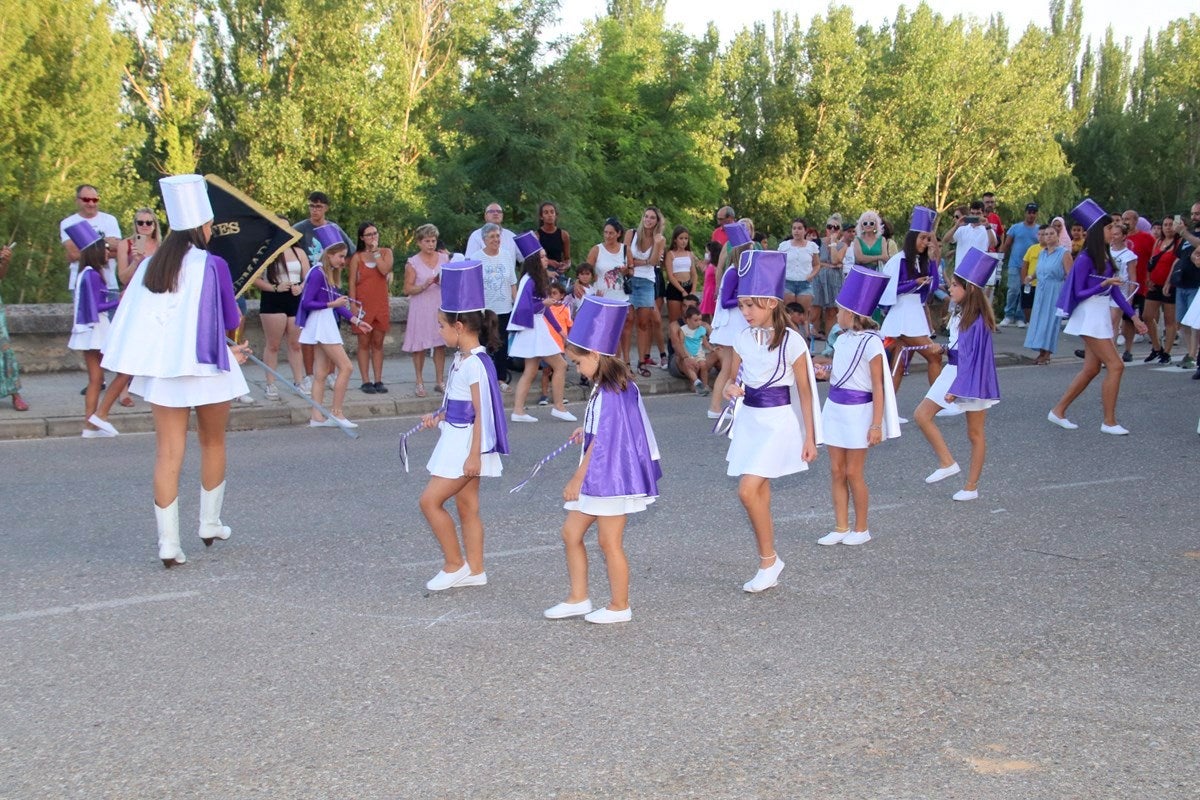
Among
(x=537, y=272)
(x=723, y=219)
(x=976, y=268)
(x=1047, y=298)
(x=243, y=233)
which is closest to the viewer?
(x=243, y=233)

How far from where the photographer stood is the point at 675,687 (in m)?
4.98

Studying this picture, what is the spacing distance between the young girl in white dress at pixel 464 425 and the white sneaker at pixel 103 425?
18.0ft

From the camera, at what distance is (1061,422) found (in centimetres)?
1140

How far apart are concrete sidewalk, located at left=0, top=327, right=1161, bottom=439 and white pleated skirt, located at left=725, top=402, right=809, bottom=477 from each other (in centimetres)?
601

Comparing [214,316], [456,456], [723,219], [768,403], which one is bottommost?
[456,456]

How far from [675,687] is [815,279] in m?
12.6

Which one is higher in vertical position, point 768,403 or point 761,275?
point 761,275

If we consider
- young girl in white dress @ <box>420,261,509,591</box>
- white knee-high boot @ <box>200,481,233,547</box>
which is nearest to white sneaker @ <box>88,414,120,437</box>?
white knee-high boot @ <box>200,481,233,547</box>

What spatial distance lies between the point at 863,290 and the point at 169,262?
145 inches

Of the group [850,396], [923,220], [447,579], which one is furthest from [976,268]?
[447,579]

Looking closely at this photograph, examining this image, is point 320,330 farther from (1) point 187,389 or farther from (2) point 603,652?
(2) point 603,652

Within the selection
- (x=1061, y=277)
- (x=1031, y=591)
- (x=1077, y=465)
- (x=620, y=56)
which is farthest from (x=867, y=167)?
(x=1031, y=591)

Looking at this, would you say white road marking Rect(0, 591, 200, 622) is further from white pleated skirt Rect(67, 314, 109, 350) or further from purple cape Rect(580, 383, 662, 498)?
white pleated skirt Rect(67, 314, 109, 350)

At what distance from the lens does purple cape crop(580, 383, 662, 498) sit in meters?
5.62
